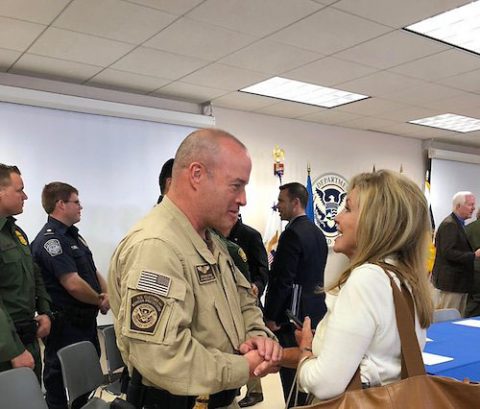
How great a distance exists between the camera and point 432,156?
7.48m

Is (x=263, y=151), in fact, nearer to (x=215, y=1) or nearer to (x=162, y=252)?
(x=215, y=1)

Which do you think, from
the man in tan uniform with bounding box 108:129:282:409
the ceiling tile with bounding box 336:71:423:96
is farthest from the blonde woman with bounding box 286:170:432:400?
the ceiling tile with bounding box 336:71:423:96

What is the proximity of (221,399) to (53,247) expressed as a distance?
2037mm

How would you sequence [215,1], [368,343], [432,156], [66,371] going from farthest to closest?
[432,156], [215,1], [66,371], [368,343]

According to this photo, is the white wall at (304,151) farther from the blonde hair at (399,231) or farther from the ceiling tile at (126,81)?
the blonde hair at (399,231)

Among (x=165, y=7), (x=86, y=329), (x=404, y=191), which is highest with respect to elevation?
(x=165, y=7)

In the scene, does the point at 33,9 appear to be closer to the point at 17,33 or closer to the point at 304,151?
the point at 17,33

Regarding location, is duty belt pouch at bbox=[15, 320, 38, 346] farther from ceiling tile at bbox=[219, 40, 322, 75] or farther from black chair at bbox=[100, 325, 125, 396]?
ceiling tile at bbox=[219, 40, 322, 75]

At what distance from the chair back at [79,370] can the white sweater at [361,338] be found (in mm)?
1414

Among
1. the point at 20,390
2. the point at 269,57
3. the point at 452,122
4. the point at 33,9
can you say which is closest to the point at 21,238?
the point at 20,390

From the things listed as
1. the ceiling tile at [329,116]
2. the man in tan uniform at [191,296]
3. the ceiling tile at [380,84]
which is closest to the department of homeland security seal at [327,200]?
the ceiling tile at [329,116]

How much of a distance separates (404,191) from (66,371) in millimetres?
1724

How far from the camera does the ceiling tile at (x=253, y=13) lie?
9.73 feet

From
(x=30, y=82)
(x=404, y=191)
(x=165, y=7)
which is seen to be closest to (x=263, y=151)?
(x=30, y=82)
